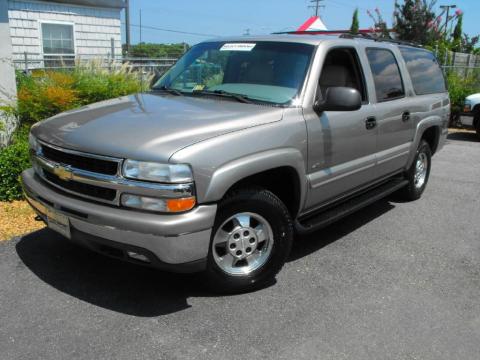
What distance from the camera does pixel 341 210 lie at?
4520mm

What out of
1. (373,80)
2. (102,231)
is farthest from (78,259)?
(373,80)

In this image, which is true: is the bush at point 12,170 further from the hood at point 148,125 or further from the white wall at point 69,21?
the white wall at point 69,21

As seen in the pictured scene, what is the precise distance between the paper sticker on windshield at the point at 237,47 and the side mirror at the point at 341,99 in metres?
0.97

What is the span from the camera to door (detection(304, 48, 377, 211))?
13.2 ft

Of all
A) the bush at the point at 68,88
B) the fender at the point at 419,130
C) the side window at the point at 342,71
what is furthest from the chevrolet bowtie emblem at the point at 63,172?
the fender at the point at 419,130

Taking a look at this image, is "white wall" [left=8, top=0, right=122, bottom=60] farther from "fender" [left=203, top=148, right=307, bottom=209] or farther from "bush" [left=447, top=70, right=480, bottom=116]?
"fender" [left=203, top=148, right=307, bottom=209]

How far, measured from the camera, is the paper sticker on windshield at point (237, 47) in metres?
4.49

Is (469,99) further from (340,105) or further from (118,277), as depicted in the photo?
(118,277)

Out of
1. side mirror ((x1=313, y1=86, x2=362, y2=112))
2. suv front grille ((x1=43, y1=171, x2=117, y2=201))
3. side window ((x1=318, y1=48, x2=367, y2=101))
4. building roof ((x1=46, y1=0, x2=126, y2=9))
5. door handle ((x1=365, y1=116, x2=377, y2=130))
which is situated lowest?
suv front grille ((x1=43, y1=171, x2=117, y2=201))

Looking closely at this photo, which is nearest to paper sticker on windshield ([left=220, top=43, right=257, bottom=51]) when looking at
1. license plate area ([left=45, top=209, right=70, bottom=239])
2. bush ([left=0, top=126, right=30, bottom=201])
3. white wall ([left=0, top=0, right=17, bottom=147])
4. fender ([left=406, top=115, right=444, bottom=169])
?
license plate area ([left=45, top=209, right=70, bottom=239])

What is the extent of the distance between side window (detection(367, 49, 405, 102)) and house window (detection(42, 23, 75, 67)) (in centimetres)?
1148

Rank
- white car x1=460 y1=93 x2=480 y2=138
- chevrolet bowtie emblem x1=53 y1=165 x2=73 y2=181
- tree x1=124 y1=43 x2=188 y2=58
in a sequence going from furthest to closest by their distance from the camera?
tree x1=124 y1=43 x2=188 y2=58 → white car x1=460 y1=93 x2=480 y2=138 → chevrolet bowtie emblem x1=53 y1=165 x2=73 y2=181

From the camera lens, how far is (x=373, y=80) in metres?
4.82

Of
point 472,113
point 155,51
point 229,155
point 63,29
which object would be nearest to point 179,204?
point 229,155
